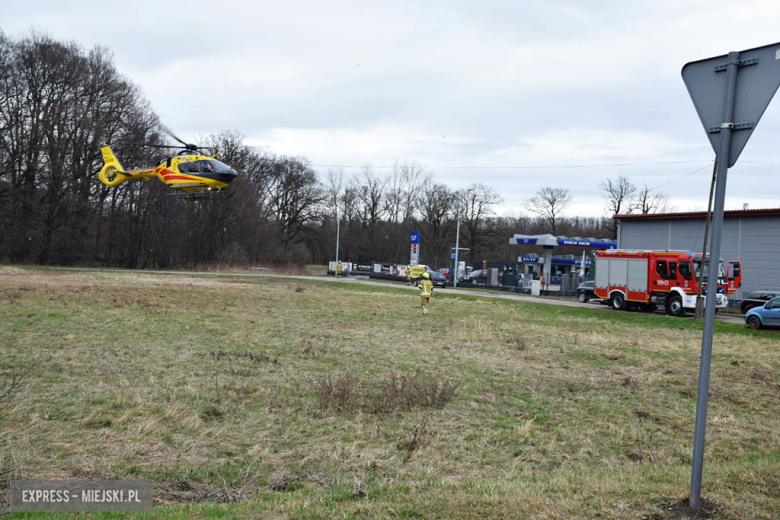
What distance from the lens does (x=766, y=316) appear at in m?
23.7

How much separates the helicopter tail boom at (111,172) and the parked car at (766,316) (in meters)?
30.4

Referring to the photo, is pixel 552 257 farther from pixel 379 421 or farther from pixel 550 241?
pixel 379 421

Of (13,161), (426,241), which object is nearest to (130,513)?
(13,161)

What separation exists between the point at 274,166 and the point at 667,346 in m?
74.7

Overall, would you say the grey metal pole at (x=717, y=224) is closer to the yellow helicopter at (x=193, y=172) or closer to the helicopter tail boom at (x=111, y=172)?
the yellow helicopter at (x=193, y=172)

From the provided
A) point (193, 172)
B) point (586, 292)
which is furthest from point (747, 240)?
point (193, 172)

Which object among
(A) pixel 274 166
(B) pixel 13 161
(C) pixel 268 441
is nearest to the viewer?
(C) pixel 268 441

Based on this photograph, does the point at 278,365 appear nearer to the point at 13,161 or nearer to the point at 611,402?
the point at 611,402

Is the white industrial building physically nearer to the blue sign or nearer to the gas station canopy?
the gas station canopy

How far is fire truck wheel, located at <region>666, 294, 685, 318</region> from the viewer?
29.1m

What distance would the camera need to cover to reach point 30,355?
11.4 metres

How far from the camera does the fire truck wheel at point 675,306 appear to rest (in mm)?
29062

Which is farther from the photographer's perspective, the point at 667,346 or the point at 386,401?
the point at 667,346

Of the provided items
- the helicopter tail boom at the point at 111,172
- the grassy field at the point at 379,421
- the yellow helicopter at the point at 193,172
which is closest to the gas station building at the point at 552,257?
the yellow helicopter at the point at 193,172
